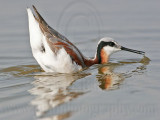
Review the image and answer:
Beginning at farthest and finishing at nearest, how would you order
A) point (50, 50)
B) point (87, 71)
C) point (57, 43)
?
point (87, 71) < point (57, 43) < point (50, 50)

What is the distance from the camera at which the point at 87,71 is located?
9703 mm

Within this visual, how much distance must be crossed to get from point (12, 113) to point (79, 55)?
356 cm

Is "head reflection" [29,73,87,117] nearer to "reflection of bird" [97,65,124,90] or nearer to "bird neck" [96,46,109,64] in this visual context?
"reflection of bird" [97,65,124,90]

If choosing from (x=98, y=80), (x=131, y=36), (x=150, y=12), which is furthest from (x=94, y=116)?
(x=150, y=12)

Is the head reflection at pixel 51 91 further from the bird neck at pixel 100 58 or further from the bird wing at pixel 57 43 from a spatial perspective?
the bird neck at pixel 100 58

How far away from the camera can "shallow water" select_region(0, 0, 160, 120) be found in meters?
6.64

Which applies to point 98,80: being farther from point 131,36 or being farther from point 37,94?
point 131,36

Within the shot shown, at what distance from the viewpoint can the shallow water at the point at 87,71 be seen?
6.64 metres

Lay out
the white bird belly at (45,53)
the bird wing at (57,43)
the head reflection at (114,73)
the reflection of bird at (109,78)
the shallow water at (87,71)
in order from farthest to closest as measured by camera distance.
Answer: the bird wing at (57,43)
the white bird belly at (45,53)
the head reflection at (114,73)
the reflection of bird at (109,78)
the shallow water at (87,71)

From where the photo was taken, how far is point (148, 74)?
898cm

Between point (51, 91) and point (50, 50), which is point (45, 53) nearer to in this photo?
point (50, 50)

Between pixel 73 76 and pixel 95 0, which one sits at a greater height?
pixel 95 0

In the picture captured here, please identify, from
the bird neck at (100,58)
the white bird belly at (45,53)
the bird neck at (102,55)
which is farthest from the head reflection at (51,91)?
the bird neck at (102,55)

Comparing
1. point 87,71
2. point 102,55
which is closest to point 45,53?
point 87,71
